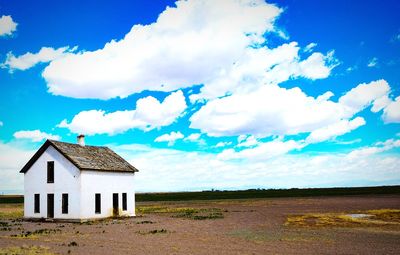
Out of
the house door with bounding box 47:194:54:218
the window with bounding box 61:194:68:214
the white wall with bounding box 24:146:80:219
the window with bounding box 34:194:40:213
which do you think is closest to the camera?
the white wall with bounding box 24:146:80:219

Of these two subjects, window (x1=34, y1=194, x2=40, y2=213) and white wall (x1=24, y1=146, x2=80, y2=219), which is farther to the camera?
window (x1=34, y1=194, x2=40, y2=213)

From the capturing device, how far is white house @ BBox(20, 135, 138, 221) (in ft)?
119

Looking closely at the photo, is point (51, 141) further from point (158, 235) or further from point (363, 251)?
point (363, 251)

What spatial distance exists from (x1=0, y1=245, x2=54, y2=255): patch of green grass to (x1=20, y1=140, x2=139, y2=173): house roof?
17327mm

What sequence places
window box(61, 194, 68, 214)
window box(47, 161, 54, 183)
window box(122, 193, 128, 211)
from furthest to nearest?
window box(122, 193, 128, 211) < window box(47, 161, 54, 183) < window box(61, 194, 68, 214)

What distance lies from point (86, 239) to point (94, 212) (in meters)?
14.5

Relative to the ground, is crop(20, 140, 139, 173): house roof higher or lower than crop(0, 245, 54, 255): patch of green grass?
higher

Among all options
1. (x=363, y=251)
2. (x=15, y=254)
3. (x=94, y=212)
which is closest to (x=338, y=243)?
(x=363, y=251)

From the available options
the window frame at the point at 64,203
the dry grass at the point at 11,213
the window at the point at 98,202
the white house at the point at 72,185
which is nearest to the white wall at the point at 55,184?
the white house at the point at 72,185

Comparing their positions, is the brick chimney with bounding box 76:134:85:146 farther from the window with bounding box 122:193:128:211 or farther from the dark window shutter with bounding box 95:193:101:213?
the dark window shutter with bounding box 95:193:101:213

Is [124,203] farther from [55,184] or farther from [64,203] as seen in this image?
[55,184]

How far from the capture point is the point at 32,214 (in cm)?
3841

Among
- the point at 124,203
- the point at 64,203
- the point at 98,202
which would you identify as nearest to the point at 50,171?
the point at 64,203

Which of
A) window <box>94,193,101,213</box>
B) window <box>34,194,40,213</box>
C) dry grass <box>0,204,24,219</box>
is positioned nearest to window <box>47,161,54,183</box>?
window <box>34,194,40,213</box>
